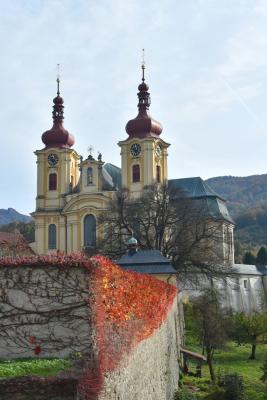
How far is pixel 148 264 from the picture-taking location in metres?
24.8

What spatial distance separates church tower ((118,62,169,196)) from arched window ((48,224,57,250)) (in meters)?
8.53

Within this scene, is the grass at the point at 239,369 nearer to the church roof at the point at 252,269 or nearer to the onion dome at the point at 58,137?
the church roof at the point at 252,269

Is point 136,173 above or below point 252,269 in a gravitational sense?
above

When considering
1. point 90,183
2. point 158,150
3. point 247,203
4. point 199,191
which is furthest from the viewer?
point 247,203

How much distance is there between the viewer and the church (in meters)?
51.8

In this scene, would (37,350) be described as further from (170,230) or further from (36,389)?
(170,230)

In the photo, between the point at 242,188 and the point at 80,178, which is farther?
the point at 242,188

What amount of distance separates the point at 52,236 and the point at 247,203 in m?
109

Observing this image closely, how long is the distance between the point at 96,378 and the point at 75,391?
48 centimetres

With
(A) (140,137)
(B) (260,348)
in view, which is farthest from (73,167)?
(B) (260,348)

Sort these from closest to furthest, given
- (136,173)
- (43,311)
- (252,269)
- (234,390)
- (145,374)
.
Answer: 1. (43,311)
2. (145,374)
3. (234,390)
4. (136,173)
5. (252,269)

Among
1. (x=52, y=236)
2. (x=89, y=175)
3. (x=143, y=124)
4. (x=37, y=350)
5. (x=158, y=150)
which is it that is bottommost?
(x=37, y=350)

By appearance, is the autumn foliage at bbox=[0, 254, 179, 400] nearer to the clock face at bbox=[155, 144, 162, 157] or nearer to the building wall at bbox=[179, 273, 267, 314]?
the building wall at bbox=[179, 273, 267, 314]

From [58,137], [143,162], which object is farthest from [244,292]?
[58,137]
